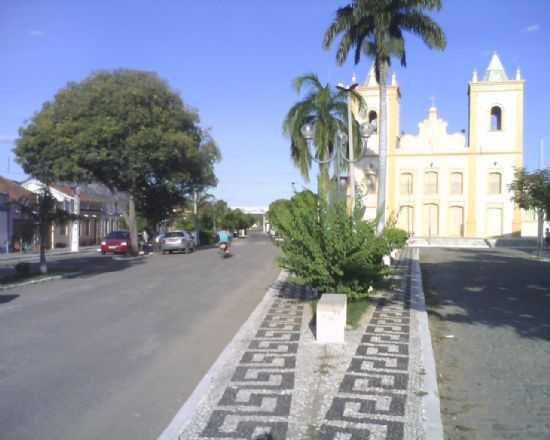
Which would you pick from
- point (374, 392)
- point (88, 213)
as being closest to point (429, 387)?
point (374, 392)

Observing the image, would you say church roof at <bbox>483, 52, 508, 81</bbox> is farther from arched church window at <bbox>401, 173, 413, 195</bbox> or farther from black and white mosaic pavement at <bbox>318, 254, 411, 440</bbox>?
black and white mosaic pavement at <bbox>318, 254, 411, 440</bbox>

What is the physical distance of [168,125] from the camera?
106 feet

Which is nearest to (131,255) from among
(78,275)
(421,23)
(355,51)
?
(78,275)

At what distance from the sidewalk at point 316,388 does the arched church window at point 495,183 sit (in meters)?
49.1

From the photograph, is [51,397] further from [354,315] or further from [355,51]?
[355,51]

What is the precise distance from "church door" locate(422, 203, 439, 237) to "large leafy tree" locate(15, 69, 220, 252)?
1201 inches

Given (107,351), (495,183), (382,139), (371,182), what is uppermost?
(371,182)

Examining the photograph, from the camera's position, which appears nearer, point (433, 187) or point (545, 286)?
point (545, 286)

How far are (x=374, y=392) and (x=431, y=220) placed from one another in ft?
175

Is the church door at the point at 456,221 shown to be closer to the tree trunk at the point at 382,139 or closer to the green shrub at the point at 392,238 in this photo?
the green shrub at the point at 392,238

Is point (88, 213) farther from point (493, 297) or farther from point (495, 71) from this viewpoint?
point (493, 297)

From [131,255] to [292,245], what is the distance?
924 inches

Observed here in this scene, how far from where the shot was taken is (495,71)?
55.8m

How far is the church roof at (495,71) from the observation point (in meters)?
55.4
